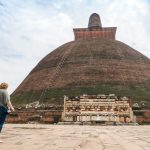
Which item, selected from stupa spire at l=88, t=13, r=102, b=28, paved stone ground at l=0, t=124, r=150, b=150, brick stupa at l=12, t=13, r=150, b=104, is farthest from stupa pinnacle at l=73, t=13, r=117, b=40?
paved stone ground at l=0, t=124, r=150, b=150

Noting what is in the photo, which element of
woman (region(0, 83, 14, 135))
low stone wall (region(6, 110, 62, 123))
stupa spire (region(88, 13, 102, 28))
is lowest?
woman (region(0, 83, 14, 135))

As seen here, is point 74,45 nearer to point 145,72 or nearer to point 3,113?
point 145,72

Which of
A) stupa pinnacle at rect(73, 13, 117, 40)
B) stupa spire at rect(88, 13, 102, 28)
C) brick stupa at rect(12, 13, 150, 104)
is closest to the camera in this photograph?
brick stupa at rect(12, 13, 150, 104)

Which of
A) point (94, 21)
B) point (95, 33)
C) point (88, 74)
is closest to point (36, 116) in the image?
point (88, 74)

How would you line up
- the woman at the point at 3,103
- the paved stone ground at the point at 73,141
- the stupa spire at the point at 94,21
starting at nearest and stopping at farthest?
the paved stone ground at the point at 73,141
the woman at the point at 3,103
the stupa spire at the point at 94,21

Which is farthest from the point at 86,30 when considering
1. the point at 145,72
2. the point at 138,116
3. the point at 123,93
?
the point at 138,116

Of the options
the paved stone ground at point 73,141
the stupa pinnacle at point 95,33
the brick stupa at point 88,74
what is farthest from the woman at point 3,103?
the stupa pinnacle at point 95,33

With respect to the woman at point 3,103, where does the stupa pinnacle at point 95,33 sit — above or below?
above

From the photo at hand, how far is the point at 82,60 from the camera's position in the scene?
29219mm

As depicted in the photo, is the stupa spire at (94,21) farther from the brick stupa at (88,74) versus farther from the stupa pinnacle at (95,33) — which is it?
the brick stupa at (88,74)

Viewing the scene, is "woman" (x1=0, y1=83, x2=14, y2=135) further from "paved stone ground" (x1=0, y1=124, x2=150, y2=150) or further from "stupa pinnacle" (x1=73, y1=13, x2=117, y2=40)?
"stupa pinnacle" (x1=73, y1=13, x2=117, y2=40)

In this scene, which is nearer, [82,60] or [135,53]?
[82,60]

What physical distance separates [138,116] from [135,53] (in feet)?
41.1

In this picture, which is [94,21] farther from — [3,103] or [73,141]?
[73,141]
